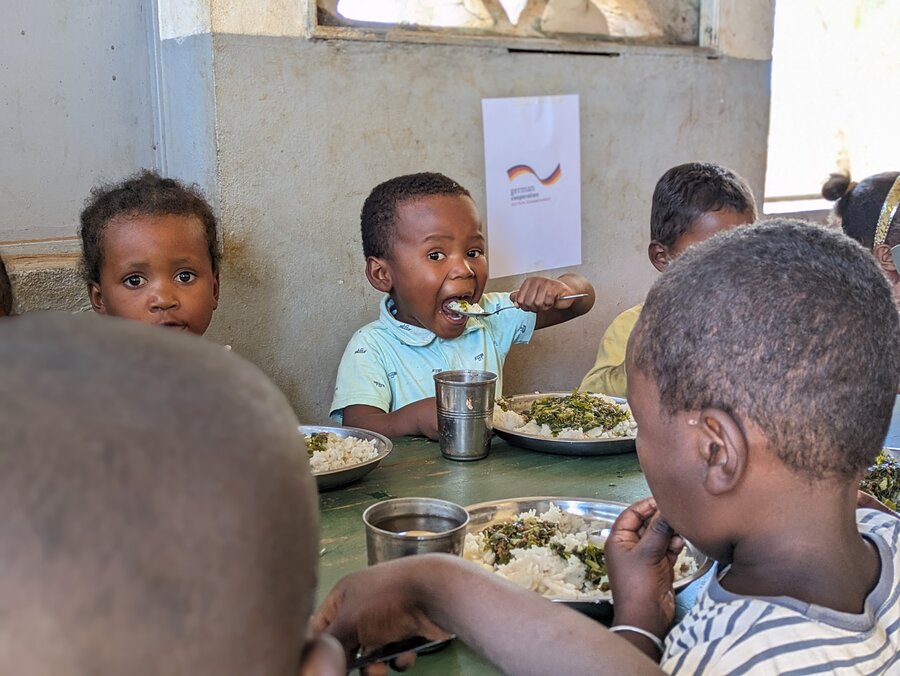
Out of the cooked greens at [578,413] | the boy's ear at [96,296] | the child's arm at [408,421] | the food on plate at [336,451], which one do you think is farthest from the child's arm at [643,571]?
the boy's ear at [96,296]

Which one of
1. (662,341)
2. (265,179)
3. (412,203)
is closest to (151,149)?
(265,179)

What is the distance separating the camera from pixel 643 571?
4.46 feet

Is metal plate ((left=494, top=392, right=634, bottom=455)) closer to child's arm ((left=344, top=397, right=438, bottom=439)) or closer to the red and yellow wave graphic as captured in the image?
child's arm ((left=344, top=397, right=438, bottom=439))

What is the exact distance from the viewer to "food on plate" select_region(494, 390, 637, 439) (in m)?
2.26

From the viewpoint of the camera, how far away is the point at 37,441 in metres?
0.53

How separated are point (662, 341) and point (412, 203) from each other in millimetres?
1811

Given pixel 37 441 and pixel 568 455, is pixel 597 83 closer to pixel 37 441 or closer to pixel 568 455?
pixel 568 455

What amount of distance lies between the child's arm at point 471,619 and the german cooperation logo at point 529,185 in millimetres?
2548

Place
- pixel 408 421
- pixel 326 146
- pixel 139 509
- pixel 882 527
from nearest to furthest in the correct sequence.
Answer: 1. pixel 139 509
2. pixel 882 527
3. pixel 408 421
4. pixel 326 146

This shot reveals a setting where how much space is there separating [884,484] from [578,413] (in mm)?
757

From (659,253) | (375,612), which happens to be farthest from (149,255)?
(659,253)

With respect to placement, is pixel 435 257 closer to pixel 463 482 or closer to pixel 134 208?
pixel 134 208

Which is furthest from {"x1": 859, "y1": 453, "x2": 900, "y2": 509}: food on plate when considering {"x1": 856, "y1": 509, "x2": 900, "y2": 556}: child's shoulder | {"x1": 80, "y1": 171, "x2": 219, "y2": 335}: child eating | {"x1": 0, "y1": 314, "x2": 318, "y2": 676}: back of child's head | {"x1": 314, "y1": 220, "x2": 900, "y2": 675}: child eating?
{"x1": 80, "y1": 171, "x2": 219, "y2": 335}: child eating

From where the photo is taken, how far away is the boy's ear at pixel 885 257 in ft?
9.16
